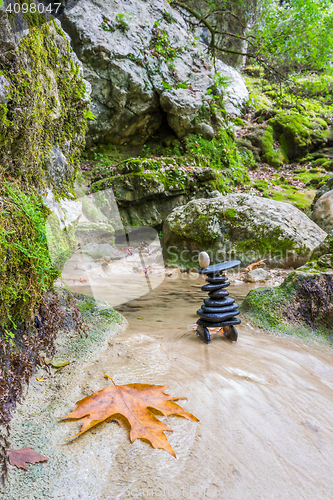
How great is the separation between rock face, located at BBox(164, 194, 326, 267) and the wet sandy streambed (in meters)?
3.76

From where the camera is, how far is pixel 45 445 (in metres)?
1.16

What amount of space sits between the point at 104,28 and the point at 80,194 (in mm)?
6818

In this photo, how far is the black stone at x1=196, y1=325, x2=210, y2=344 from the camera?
7.75 feet

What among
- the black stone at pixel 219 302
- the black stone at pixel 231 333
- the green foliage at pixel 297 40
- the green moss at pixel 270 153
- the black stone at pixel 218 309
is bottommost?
the black stone at pixel 231 333

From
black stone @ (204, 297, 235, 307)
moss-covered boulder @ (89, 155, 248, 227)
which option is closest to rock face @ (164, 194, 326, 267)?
moss-covered boulder @ (89, 155, 248, 227)

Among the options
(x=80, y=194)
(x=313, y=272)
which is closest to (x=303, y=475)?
(x=313, y=272)

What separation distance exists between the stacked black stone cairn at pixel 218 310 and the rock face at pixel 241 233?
11.7 ft

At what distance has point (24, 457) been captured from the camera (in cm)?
109

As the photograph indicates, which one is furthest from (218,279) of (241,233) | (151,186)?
(151,186)

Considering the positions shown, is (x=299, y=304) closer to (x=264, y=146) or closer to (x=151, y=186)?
(x=151, y=186)

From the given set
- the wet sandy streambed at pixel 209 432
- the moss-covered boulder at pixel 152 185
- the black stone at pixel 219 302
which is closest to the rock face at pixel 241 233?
the moss-covered boulder at pixel 152 185

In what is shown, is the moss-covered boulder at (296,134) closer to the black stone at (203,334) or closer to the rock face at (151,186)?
the rock face at (151,186)

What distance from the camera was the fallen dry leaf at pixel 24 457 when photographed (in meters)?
1.06

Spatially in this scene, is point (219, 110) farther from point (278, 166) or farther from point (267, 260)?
point (267, 260)
